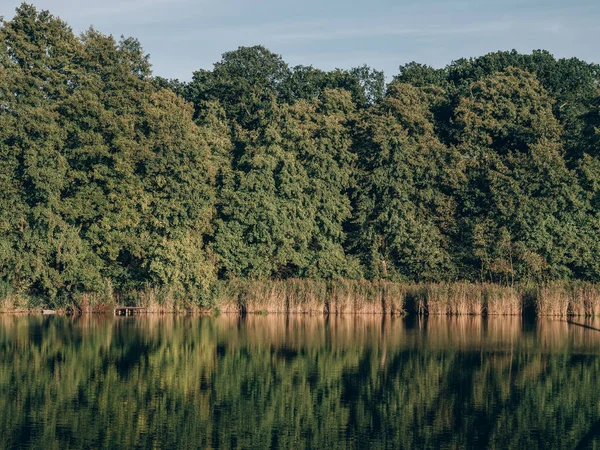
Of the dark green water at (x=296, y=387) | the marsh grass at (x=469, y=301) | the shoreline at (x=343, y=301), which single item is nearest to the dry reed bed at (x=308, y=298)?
the shoreline at (x=343, y=301)

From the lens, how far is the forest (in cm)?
4416

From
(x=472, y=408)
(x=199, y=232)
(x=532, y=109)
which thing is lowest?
(x=472, y=408)

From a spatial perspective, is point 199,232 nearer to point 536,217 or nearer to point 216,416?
point 536,217

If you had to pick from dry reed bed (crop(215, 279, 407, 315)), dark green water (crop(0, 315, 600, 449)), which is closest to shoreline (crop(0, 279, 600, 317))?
dry reed bed (crop(215, 279, 407, 315))

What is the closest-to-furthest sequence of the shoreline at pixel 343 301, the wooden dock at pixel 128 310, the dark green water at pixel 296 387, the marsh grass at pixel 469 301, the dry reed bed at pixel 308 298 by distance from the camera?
the dark green water at pixel 296 387 < the shoreline at pixel 343 301 < the wooden dock at pixel 128 310 < the marsh grass at pixel 469 301 < the dry reed bed at pixel 308 298

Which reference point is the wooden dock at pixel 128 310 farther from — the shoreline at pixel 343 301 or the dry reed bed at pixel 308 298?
the dry reed bed at pixel 308 298

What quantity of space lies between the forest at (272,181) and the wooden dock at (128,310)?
128 cm

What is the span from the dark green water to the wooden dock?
230 inches

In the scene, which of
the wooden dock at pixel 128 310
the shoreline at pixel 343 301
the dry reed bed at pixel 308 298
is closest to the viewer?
the shoreline at pixel 343 301

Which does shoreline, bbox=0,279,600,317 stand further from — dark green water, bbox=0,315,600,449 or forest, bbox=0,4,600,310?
dark green water, bbox=0,315,600,449

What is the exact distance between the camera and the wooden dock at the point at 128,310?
142 feet

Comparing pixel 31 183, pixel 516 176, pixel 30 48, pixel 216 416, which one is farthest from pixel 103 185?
pixel 216 416

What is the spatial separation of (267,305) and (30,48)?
16509 millimetres

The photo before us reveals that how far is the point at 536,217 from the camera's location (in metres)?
49.2
